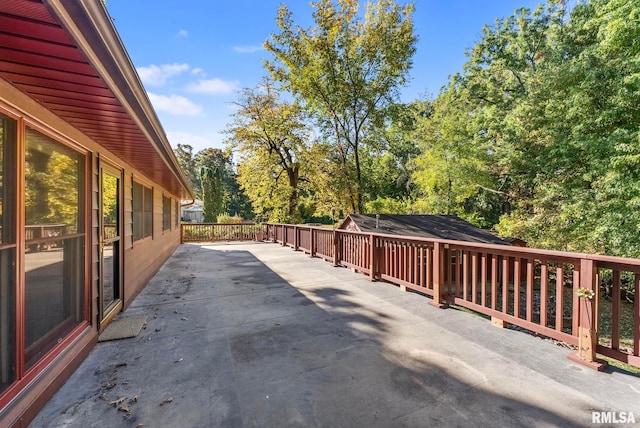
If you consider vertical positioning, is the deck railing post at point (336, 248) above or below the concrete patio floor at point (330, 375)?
above

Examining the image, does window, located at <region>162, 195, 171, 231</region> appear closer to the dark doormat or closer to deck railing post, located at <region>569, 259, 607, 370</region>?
the dark doormat

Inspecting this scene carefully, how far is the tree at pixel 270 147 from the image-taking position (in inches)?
583

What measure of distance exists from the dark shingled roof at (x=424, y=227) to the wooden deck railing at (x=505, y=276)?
8.15ft

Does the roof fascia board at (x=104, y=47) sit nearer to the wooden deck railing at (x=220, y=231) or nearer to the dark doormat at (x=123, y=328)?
the dark doormat at (x=123, y=328)

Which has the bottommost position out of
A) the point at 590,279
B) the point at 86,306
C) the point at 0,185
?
the point at 86,306

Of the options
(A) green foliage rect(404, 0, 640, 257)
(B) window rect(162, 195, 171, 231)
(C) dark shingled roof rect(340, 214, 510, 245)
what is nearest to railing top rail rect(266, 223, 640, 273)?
(C) dark shingled roof rect(340, 214, 510, 245)

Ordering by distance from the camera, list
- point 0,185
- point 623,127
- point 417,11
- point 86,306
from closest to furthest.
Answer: point 0,185 < point 86,306 < point 623,127 < point 417,11

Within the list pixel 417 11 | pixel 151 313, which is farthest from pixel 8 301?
pixel 417 11

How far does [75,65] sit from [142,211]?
4.70 meters

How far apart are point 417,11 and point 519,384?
50.8 feet

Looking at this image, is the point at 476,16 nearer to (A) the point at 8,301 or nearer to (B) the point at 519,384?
(B) the point at 519,384

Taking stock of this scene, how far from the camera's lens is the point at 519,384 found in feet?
7.04

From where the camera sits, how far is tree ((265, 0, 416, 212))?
1319cm

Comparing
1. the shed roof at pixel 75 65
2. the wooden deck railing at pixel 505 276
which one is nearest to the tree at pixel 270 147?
the wooden deck railing at pixel 505 276
